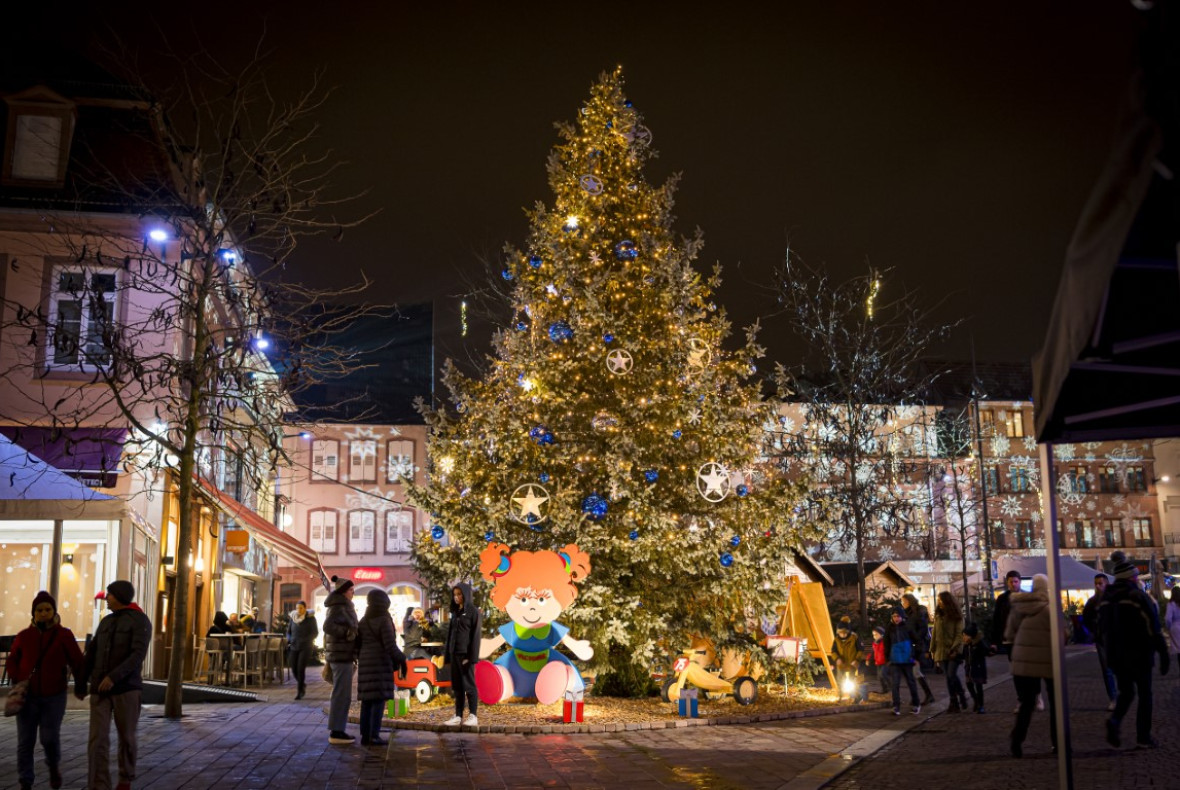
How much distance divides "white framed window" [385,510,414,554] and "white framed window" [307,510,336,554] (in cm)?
256

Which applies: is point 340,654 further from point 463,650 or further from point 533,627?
point 533,627

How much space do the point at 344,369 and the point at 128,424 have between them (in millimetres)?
6210

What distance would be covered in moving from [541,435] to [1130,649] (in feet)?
31.4

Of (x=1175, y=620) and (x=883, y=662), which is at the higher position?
(x=1175, y=620)

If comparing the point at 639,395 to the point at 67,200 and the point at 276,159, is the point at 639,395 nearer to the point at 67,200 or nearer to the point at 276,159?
the point at 276,159

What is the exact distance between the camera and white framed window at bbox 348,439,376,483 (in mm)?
55656

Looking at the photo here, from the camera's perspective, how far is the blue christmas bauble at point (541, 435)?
18266 mm

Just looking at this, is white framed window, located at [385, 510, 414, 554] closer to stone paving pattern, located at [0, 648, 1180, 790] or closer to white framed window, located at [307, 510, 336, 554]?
white framed window, located at [307, 510, 336, 554]

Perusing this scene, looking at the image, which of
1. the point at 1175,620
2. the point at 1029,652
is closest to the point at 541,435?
the point at 1029,652

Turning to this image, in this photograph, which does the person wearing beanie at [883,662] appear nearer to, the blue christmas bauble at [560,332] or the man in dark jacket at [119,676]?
the blue christmas bauble at [560,332]

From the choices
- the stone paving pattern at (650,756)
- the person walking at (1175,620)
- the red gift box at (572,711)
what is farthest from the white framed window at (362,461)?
the person walking at (1175,620)

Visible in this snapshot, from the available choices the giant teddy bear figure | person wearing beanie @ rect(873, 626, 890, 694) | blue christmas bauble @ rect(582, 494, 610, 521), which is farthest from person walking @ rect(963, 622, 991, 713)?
blue christmas bauble @ rect(582, 494, 610, 521)

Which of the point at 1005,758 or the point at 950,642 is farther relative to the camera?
the point at 950,642

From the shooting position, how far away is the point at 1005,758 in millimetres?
10859
